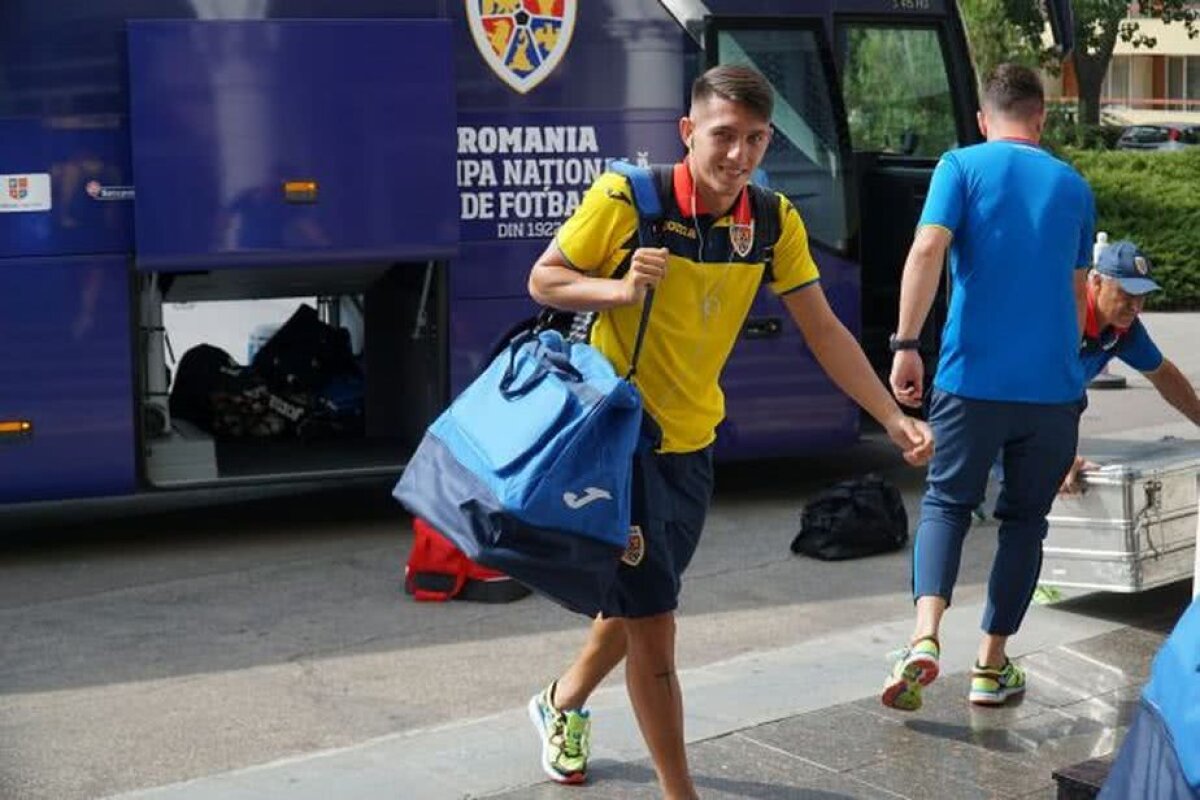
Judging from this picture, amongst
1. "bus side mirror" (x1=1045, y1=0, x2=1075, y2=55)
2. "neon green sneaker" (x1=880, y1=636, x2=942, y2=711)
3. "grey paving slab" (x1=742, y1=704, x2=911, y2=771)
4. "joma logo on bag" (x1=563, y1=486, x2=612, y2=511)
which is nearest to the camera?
"joma logo on bag" (x1=563, y1=486, x2=612, y2=511)

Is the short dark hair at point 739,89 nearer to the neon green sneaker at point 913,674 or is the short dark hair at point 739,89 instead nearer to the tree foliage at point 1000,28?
the neon green sneaker at point 913,674

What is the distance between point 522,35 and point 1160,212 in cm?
1479

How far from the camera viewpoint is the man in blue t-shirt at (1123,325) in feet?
21.6

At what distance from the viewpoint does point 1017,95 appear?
606 cm

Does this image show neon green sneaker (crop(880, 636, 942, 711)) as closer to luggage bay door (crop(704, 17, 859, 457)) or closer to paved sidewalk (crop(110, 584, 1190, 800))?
paved sidewalk (crop(110, 584, 1190, 800))

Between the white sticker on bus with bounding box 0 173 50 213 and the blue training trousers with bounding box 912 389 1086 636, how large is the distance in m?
4.15

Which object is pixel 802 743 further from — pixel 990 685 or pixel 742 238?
pixel 742 238

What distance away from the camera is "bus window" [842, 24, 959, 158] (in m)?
10.3

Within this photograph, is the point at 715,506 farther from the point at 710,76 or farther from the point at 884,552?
the point at 710,76

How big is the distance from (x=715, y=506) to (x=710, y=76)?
546cm

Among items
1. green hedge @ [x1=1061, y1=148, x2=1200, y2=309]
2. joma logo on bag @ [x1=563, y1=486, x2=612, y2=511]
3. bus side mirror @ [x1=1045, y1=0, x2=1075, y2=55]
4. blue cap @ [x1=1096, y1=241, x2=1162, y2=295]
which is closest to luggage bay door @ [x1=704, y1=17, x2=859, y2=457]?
bus side mirror @ [x1=1045, y1=0, x2=1075, y2=55]

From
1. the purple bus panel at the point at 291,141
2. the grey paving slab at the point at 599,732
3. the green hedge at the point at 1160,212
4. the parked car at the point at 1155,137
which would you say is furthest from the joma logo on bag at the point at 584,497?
the parked car at the point at 1155,137

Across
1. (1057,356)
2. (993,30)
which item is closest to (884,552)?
(1057,356)

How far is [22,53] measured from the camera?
8305 mm
